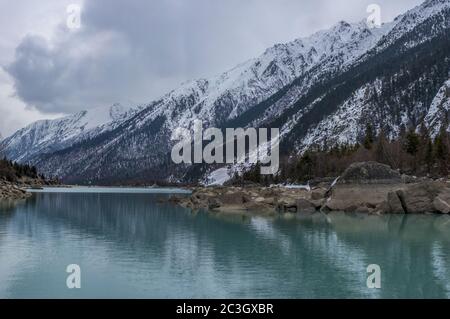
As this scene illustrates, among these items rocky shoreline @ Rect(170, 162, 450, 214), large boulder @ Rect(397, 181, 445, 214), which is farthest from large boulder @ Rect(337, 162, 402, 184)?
large boulder @ Rect(397, 181, 445, 214)

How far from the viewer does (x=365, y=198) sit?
7225 cm

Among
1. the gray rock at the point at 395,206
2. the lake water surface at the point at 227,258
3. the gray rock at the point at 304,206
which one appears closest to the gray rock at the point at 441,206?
the gray rock at the point at 395,206

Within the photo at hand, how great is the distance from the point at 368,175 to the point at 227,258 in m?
43.0

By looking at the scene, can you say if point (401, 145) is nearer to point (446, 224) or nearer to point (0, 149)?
point (446, 224)

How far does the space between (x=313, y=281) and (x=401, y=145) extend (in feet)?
405

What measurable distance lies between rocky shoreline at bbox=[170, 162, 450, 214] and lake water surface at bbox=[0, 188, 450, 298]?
7.30 meters

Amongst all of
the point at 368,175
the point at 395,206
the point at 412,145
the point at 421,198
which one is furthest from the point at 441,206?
the point at 412,145

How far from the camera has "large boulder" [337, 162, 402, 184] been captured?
237ft

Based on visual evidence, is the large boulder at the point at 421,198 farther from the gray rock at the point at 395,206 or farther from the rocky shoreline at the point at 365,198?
the gray rock at the point at 395,206

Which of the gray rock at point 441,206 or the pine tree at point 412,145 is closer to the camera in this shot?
the gray rock at point 441,206

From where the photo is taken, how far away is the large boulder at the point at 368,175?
237 feet

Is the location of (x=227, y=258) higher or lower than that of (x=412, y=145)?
lower

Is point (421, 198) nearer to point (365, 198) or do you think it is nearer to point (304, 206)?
point (365, 198)
